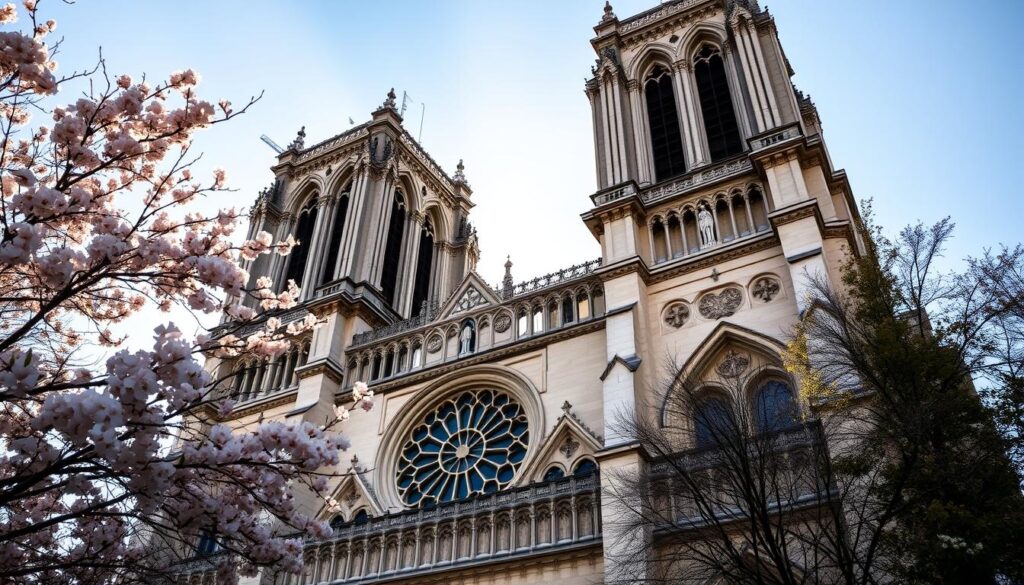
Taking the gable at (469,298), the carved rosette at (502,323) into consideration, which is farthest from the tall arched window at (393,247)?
the carved rosette at (502,323)

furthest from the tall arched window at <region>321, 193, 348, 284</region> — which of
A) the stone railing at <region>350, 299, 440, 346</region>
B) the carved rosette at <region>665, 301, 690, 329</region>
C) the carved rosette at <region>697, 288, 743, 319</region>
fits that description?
the carved rosette at <region>697, 288, 743, 319</region>

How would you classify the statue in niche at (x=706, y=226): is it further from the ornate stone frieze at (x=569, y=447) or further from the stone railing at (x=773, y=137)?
the ornate stone frieze at (x=569, y=447)

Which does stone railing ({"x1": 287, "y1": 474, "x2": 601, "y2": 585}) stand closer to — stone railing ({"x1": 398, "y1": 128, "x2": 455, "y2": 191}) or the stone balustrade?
the stone balustrade

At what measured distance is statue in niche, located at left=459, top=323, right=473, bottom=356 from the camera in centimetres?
2352

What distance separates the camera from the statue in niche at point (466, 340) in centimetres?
→ 2352

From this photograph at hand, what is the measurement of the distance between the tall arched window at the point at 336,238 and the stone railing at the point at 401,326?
446cm

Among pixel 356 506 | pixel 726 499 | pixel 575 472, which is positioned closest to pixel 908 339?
pixel 726 499

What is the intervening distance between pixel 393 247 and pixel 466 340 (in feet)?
33.5

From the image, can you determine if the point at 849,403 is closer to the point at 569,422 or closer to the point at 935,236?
the point at 935,236

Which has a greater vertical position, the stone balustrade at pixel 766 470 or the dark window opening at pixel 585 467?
the dark window opening at pixel 585 467

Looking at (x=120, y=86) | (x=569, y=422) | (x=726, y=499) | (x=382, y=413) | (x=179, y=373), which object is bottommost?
(x=179, y=373)

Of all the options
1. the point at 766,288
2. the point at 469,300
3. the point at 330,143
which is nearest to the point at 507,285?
the point at 469,300

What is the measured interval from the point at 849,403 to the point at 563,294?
35.3 ft

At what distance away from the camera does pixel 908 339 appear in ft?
40.9
